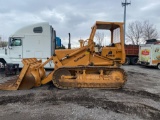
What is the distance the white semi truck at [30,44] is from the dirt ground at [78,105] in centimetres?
630

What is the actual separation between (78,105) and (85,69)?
2.41 meters

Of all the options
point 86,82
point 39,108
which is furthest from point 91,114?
point 86,82

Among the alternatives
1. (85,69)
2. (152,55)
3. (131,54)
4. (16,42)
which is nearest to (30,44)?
(16,42)

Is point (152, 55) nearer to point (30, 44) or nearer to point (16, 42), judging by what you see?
point (30, 44)

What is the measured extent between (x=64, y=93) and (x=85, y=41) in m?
2.35

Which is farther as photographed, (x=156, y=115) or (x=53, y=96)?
(x=53, y=96)

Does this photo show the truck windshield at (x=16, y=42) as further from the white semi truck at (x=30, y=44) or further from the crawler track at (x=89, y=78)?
the crawler track at (x=89, y=78)

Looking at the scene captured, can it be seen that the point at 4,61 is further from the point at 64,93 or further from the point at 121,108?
the point at 121,108

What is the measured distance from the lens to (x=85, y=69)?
26.9ft

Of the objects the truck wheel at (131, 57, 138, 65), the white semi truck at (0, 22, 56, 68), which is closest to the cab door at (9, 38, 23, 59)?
the white semi truck at (0, 22, 56, 68)

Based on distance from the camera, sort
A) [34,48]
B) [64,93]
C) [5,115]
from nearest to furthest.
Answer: [5,115] < [64,93] < [34,48]

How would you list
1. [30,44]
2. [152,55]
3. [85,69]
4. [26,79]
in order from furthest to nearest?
[152,55] < [30,44] < [85,69] < [26,79]

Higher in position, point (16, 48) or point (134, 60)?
point (16, 48)

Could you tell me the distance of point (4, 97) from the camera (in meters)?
6.80
